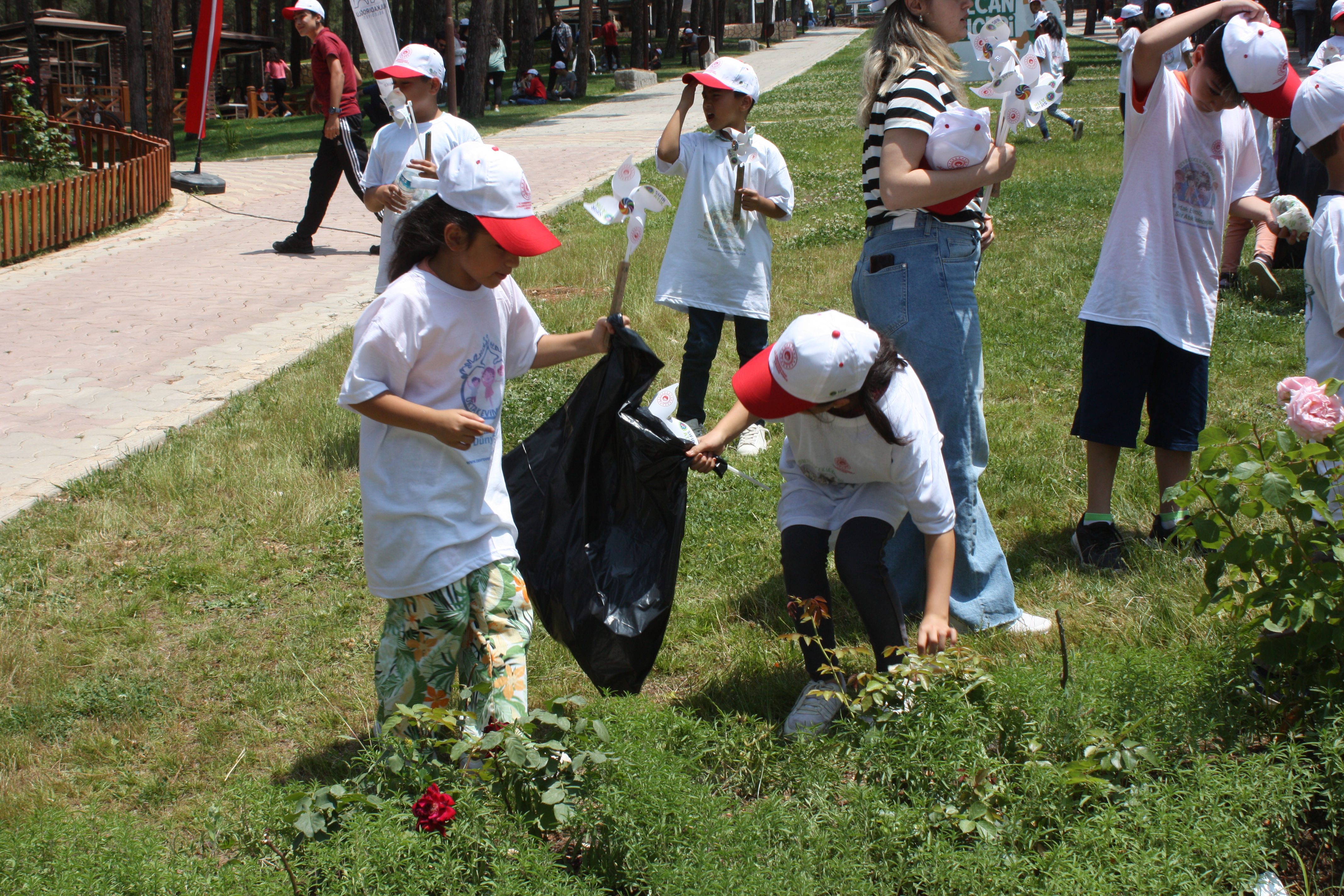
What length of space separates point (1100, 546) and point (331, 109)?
774cm

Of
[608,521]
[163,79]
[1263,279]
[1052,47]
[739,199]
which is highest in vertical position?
[1052,47]

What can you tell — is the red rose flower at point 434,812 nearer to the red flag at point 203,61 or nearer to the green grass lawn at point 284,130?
the red flag at point 203,61

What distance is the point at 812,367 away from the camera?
2.73 meters

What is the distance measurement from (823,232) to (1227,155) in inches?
288

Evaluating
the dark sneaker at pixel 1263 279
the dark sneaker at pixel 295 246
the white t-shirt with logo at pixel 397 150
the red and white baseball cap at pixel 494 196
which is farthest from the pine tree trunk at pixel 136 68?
the red and white baseball cap at pixel 494 196

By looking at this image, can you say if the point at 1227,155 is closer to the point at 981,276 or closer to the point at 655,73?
the point at 981,276

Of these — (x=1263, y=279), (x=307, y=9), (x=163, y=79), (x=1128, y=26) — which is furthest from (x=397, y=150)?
(x=1128, y=26)

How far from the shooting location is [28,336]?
8078 millimetres

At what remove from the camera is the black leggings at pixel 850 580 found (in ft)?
9.93

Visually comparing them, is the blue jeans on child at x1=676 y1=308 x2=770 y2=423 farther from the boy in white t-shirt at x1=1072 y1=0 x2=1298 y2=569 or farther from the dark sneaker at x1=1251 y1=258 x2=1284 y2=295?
the dark sneaker at x1=1251 y1=258 x2=1284 y2=295

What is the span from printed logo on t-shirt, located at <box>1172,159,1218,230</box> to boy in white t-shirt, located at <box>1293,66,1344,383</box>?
24.6 inches

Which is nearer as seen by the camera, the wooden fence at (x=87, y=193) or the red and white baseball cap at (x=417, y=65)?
the red and white baseball cap at (x=417, y=65)

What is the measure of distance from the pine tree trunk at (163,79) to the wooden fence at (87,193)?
107 cm

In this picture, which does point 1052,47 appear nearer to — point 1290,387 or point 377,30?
point 377,30
